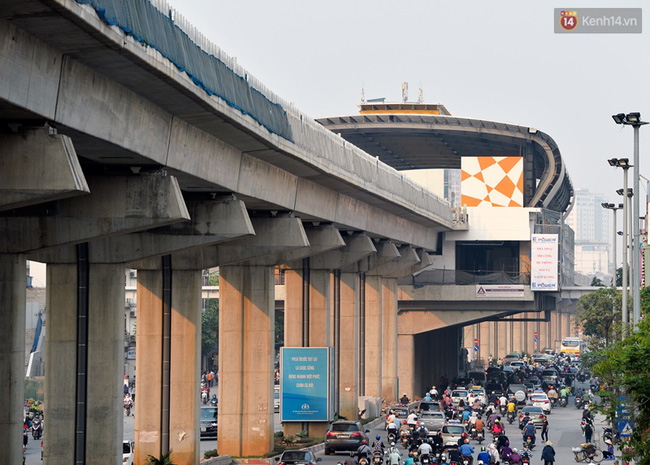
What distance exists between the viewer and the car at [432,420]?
179 ft

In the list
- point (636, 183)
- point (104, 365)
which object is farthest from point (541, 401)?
point (104, 365)

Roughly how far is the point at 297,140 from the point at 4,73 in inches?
740

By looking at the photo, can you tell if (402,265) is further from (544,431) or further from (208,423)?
(544,431)

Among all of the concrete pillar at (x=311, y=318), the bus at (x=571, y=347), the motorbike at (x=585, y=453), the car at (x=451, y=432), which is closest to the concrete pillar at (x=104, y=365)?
the motorbike at (x=585, y=453)

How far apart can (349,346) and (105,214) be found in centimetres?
3689

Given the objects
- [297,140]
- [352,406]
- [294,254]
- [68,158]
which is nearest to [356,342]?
[352,406]

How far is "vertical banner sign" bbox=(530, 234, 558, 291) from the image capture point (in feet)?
270

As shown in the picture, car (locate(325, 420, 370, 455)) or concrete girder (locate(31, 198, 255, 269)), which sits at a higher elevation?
concrete girder (locate(31, 198, 255, 269))

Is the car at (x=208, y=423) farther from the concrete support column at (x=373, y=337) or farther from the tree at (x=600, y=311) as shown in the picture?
the tree at (x=600, y=311)

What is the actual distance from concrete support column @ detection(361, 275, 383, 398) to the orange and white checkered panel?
1751 centimetres

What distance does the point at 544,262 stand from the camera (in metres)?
82.8

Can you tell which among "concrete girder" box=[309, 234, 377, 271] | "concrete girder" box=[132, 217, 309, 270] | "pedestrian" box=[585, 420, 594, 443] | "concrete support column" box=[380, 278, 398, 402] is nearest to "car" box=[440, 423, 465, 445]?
"pedestrian" box=[585, 420, 594, 443]

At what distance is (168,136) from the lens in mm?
28453

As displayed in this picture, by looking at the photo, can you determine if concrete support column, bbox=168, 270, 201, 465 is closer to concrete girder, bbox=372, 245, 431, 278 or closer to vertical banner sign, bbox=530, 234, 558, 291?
concrete girder, bbox=372, 245, 431, 278
